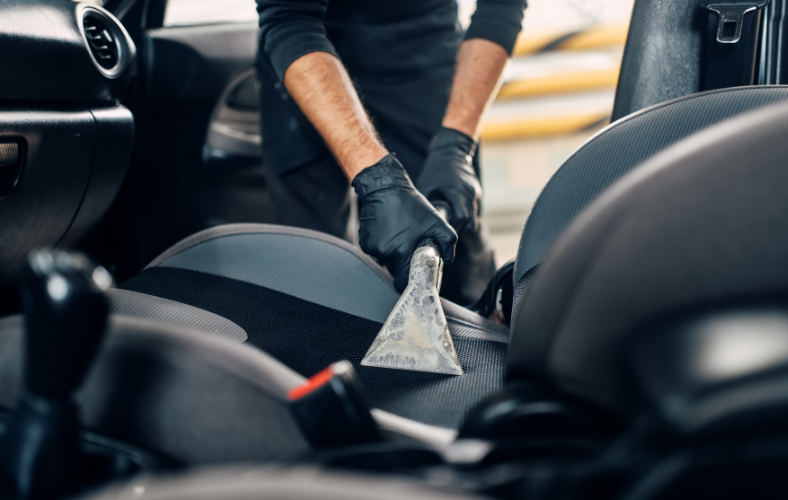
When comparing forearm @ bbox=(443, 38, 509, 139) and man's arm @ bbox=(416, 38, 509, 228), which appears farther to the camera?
forearm @ bbox=(443, 38, 509, 139)

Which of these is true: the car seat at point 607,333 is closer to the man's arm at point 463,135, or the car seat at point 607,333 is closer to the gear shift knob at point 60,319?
the gear shift knob at point 60,319

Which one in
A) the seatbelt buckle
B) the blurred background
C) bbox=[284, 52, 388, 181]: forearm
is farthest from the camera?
the blurred background

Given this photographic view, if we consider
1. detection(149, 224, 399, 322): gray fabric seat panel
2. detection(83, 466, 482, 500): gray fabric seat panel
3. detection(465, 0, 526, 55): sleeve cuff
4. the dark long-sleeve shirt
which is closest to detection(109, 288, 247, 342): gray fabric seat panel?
detection(149, 224, 399, 322): gray fabric seat panel

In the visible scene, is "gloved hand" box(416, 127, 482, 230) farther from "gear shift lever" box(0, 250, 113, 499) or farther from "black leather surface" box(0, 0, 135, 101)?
"gear shift lever" box(0, 250, 113, 499)

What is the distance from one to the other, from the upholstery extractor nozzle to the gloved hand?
0.43 meters

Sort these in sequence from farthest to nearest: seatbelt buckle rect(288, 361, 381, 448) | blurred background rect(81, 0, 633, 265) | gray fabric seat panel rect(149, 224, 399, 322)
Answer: blurred background rect(81, 0, 633, 265)
gray fabric seat panel rect(149, 224, 399, 322)
seatbelt buckle rect(288, 361, 381, 448)

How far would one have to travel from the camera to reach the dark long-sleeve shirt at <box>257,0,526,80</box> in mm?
1369

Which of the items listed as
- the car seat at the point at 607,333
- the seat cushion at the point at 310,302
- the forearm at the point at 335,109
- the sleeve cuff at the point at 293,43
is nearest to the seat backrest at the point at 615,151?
the seat cushion at the point at 310,302

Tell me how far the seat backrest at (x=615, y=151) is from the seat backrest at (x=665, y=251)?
0.86 feet

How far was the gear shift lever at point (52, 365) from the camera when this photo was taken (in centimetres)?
33

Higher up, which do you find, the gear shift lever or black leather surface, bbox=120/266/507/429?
the gear shift lever

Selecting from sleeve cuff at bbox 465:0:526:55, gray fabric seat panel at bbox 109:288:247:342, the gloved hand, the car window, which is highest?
the car window

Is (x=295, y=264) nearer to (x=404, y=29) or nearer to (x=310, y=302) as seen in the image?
(x=310, y=302)

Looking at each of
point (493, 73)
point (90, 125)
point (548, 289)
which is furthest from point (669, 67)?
point (90, 125)
